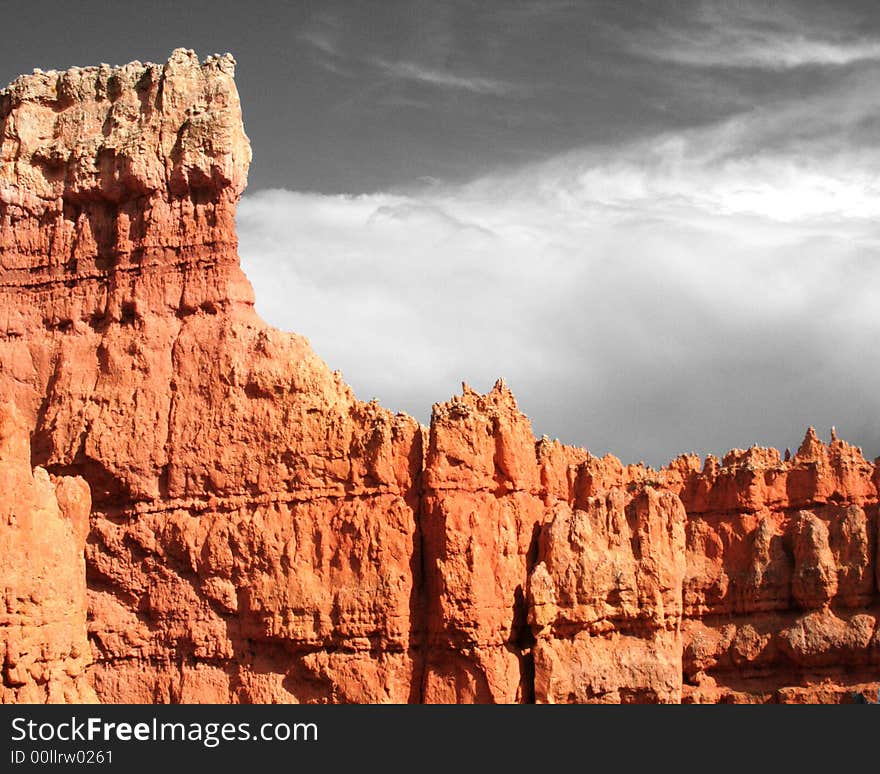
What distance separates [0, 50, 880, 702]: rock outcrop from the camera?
145 feet

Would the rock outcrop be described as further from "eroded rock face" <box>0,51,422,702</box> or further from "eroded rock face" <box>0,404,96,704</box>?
"eroded rock face" <box>0,404,96,704</box>

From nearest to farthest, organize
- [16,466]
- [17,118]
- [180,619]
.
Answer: [16,466] < [180,619] < [17,118]

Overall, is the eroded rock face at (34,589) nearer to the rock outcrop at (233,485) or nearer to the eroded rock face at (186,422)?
the rock outcrop at (233,485)

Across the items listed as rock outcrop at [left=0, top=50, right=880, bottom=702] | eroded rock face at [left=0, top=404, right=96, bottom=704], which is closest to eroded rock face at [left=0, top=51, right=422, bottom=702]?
rock outcrop at [left=0, top=50, right=880, bottom=702]

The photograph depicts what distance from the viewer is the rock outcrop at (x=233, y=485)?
4416 cm

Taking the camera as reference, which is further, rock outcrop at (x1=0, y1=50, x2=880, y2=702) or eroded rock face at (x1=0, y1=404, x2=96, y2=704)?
rock outcrop at (x1=0, y1=50, x2=880, y2=702)

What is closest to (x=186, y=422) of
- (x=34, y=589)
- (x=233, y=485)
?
(x=233, y=485)

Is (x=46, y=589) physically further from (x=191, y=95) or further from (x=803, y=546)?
(x=803, y=546)

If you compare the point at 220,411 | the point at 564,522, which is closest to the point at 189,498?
the point at 220,411

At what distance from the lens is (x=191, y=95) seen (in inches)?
1827

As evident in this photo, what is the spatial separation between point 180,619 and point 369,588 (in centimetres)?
457

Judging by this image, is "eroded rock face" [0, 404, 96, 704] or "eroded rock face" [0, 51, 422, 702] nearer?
"eroded rock face" [0, 404, 96, 704]

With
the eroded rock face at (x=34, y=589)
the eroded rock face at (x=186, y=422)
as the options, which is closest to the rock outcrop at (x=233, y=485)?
the eroded rock face at (x=186, y=422)

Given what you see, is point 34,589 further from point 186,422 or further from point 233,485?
point 186,422
